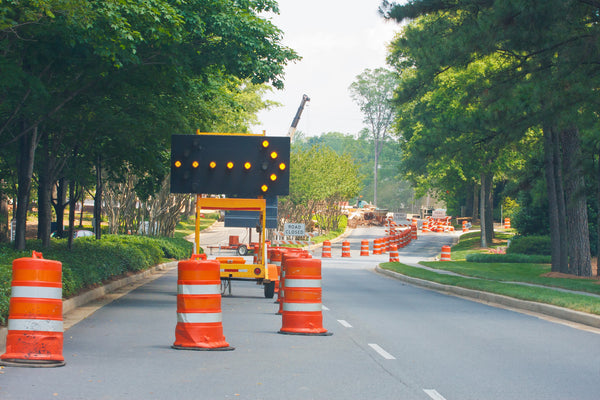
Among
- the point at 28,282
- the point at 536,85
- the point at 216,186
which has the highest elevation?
the point at 536,85

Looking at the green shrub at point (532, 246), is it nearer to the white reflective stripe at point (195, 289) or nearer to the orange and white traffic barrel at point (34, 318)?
the white reflective stripe at point (195, 289)

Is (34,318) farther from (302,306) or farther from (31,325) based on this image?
(302,306)

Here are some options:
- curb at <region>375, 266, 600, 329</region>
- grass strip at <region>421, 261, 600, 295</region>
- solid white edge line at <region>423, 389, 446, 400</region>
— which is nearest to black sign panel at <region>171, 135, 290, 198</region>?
curb at <region>375, 266, 600, 329</region>

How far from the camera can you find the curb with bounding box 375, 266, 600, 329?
604 inches

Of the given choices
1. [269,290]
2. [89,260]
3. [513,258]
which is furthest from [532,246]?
[89,260]

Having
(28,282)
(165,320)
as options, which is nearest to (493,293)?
(165,320)

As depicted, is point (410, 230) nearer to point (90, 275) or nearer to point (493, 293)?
point (493, 293)

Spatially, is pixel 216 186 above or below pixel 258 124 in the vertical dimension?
below

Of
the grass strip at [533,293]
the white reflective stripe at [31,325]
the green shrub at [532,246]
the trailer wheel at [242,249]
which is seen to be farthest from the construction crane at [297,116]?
the white reflective stripe at [31,325]

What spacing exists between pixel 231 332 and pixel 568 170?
1817 centimetres

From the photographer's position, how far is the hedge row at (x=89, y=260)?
561 inches

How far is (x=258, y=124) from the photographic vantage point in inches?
2484

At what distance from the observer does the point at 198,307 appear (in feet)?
33.3

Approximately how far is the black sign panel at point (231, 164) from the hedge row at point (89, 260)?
293 cm
